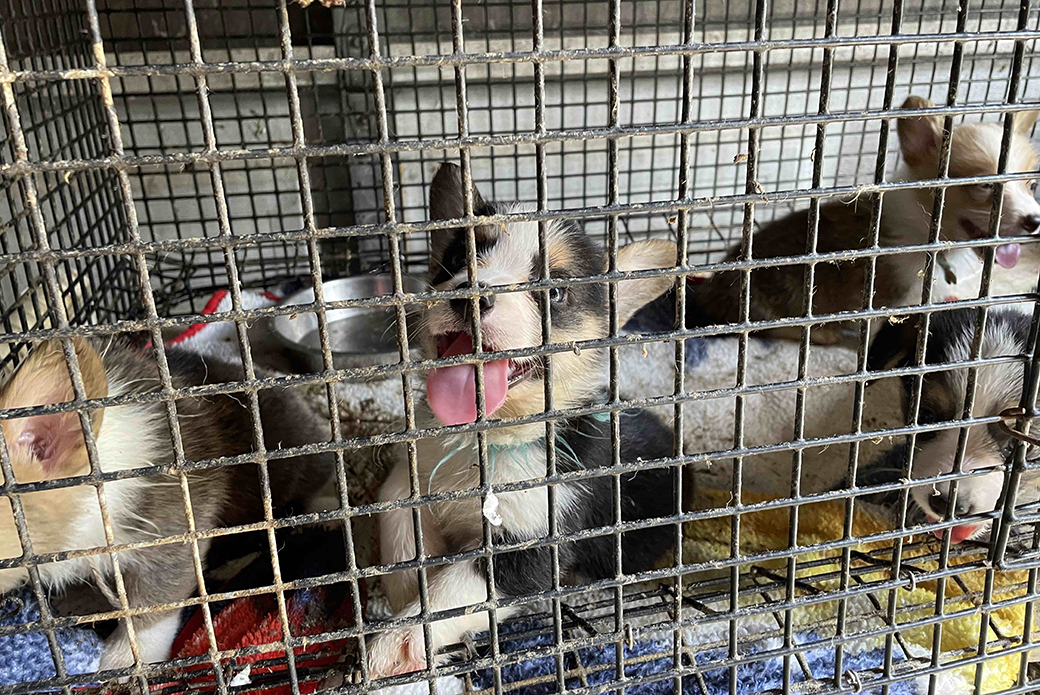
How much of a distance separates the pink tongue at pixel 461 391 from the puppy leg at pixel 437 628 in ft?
1.35

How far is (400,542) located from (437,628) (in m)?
0.28

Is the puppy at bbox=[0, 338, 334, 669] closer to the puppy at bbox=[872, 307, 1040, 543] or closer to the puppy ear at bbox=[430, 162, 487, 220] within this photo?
the puppy ear at bbox=[430, 162, 487, 220]

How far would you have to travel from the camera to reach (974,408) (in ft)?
6.58

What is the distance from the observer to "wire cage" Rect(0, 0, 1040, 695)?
0.98 meters

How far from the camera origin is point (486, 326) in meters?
1.55

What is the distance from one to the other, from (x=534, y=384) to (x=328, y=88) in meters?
2.60

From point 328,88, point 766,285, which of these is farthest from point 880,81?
point 328,88

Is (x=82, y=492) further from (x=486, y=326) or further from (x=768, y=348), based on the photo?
(x=768, y=348)

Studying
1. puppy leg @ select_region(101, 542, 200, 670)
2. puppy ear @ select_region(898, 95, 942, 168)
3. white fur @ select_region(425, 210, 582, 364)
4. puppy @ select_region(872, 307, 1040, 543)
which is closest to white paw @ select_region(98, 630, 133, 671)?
puppy leg @ select_region(101, 542, 200, 670)

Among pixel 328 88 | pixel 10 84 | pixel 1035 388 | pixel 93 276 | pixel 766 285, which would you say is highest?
pixel 10 84

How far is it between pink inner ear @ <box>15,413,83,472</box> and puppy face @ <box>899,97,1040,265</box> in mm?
2610

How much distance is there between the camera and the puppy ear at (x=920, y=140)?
2.74 m

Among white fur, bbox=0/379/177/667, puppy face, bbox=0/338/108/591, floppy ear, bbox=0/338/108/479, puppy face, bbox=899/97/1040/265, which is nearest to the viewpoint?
floppy ear, bbox=0/338/108/479

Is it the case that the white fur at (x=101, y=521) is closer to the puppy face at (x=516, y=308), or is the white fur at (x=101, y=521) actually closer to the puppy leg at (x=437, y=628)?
the puppy leg at (x=437, y=628)
